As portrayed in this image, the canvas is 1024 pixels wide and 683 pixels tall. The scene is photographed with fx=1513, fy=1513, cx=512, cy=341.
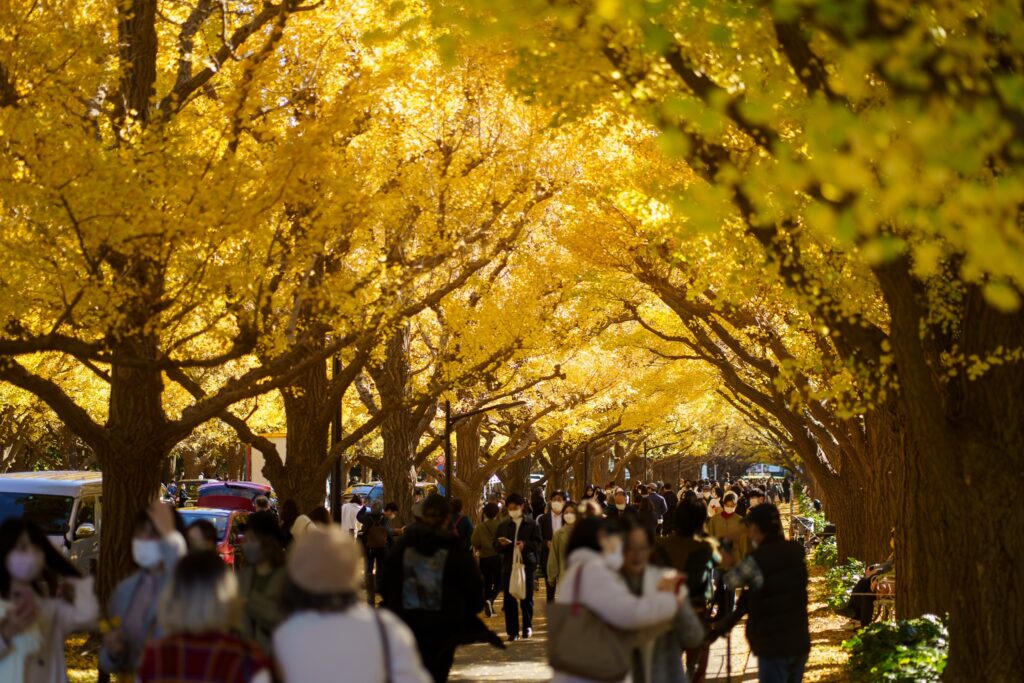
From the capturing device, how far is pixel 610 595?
697 cm

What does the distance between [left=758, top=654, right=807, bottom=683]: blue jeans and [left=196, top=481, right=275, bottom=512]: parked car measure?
85.1ft

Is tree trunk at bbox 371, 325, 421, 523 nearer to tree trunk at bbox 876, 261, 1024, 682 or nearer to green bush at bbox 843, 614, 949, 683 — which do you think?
green bush at bbox 843, 614, 949, 683

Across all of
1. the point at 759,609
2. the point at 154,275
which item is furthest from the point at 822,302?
the point at 154,275

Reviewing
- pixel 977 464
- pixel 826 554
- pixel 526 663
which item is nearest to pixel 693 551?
pixel 977 464

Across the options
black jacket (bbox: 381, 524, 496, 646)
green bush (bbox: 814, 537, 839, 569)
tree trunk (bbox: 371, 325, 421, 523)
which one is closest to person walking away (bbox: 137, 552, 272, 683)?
black jacket (bbox: 381, 524, 496, 646)

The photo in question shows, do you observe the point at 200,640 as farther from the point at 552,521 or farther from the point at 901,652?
the point at 552,521

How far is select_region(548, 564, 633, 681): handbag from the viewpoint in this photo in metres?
6.99

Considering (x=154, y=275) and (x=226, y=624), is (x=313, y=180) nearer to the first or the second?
(x=154, y=275)

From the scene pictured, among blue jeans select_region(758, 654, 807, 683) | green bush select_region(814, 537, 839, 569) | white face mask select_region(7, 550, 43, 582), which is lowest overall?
blue jeans select_region(758, 654, 807, 683)

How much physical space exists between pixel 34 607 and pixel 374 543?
12746 mm

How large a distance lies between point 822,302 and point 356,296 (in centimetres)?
779

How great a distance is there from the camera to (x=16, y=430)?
165ft

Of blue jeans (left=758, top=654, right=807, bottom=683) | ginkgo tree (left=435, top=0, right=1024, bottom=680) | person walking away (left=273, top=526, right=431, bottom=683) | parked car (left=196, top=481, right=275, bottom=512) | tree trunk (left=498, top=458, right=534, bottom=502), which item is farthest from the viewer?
tree trunk (left=498, top=458, right=534, bottom=502)

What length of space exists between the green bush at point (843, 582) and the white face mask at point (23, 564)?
563 inches
